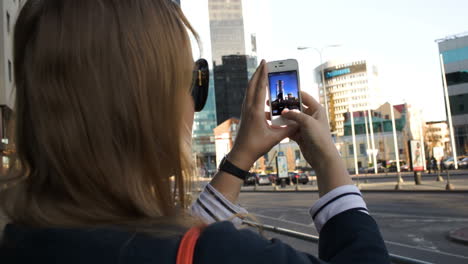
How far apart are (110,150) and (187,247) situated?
271 mm

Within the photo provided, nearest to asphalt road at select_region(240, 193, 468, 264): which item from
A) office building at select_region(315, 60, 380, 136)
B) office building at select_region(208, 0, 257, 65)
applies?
office building at select_region(208, 0, 257, 65)

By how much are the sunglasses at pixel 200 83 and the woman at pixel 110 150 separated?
317 millimetres

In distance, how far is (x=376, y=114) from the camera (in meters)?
90.2

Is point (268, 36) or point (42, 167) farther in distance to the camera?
point (268, 36)

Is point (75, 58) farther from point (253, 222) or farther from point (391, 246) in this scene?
point (391, 246)

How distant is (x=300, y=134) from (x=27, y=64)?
712 mm

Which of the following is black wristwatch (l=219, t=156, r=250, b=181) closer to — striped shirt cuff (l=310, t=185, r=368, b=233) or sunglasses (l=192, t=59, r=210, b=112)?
sunglasses (l=192, t=59, r=210, b=112)

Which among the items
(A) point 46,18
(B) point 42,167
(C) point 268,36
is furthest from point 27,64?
(C) point 268,36

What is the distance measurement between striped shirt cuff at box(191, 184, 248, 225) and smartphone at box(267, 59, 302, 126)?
0.29 m

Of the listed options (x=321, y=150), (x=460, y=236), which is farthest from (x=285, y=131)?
(x=460, y=236)

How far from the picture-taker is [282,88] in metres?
1.93

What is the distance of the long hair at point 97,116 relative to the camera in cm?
89

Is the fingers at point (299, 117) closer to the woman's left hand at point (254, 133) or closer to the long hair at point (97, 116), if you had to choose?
the woman's left hand at point (254, 133)

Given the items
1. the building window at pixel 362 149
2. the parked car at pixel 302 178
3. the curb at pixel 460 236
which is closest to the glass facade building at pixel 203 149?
the curb at pixel 460 236
